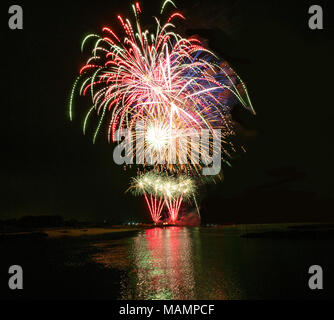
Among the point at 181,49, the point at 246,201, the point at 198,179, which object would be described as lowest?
the point at 246,201

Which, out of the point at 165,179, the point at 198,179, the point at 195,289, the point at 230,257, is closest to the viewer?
the point at 195,289

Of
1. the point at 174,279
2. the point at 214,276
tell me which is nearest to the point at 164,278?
the point at 174,279

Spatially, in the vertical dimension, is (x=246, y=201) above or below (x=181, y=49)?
below

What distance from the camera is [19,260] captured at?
1441cm

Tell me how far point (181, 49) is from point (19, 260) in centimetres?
1506

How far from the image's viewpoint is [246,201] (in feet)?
152

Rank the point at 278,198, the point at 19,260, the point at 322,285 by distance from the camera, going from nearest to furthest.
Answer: the point at 322,285 → the point at 19,260 → the point at 278,198

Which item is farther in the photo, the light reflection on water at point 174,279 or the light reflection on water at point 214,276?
the light reflection on water at point 214,276

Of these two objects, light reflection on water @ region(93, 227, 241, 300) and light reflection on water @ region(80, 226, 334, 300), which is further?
light reflection on water @ region(80, 226, 334, 300)

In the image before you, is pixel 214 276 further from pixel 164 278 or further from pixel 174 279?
pixel 164 278
